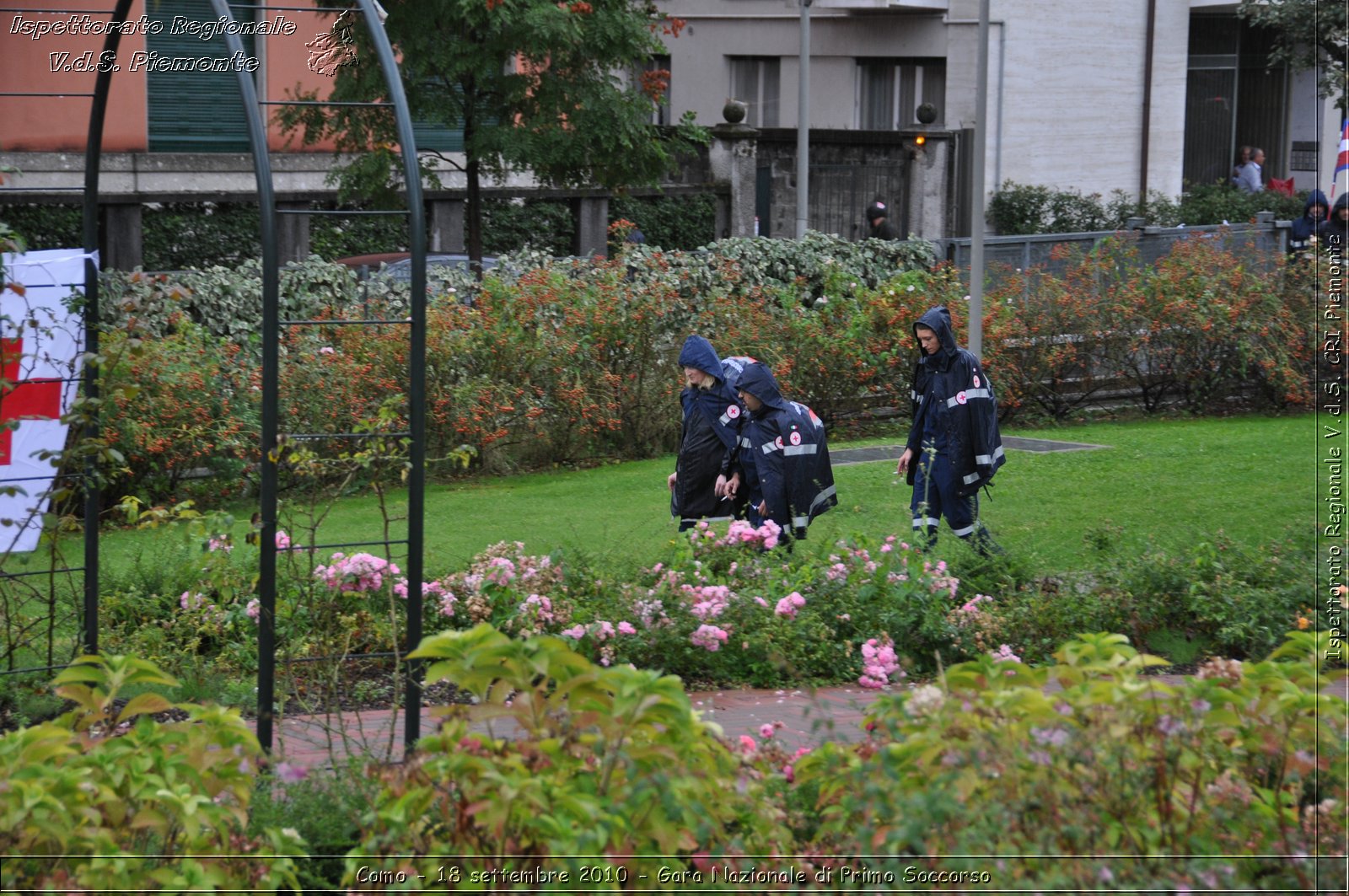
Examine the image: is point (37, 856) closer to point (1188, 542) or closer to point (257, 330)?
point (1188, 542)

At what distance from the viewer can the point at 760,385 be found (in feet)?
28.7

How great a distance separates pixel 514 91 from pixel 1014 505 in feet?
27.2

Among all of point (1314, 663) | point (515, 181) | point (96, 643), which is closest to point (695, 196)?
point (515, 181)

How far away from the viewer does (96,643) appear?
6.54 meters

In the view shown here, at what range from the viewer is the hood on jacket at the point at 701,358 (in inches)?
356

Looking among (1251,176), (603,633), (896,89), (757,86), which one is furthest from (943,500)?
(757,86)

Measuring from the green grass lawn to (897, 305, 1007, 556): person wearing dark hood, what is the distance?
502 mm

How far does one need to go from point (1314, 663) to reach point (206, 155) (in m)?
23.3

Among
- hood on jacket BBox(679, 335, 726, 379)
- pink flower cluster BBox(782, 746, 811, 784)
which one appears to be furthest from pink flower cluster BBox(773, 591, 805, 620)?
pink flower cluster BBox(782, 746, 811, 784)

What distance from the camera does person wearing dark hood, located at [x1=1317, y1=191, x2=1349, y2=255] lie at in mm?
13748

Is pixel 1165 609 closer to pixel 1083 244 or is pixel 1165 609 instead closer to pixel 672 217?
pixel 1083 244

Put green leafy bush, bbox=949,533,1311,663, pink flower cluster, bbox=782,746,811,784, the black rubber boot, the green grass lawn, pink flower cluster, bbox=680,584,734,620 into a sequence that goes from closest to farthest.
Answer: pink flower cluster, bbox=782,746,811,784 < pink flower cluster, bbox=680,584,734,620 < green leafy bush, bbox=949,533,1311,663 < the black rubber boot < the green grass lawn

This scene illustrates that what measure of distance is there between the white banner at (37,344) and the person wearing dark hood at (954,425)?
Answer: 490 centimetres

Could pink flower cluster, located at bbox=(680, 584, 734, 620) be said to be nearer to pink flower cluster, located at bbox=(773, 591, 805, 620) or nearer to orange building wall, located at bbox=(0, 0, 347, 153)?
pink flower cluster, located at bbox=(773, 591, 805, 620)
